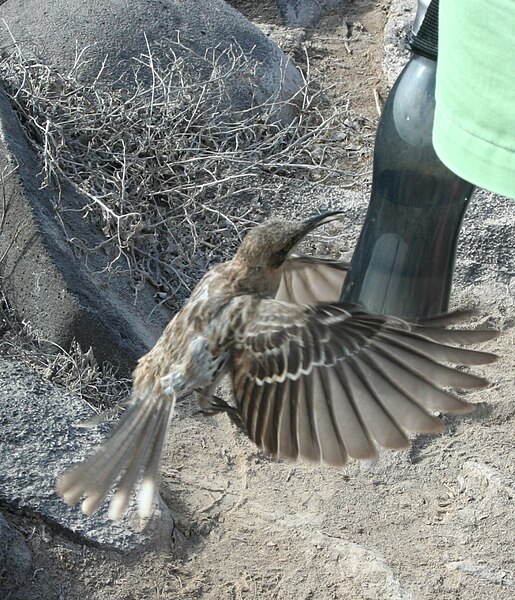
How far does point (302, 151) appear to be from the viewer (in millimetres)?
6043

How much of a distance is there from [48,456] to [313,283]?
119 centimetres

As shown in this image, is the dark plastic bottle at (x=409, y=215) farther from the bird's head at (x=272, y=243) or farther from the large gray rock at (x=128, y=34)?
the large gray rock at (x=128, y=34)

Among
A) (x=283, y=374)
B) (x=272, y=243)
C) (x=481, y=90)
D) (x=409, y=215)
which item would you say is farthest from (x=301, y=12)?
(x=481, y=90)

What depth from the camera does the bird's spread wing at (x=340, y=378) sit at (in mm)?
2838

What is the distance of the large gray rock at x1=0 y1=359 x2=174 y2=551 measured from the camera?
352 centimetres

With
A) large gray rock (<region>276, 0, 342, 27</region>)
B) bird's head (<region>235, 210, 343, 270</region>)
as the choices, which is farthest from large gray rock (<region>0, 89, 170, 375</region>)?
large gray rock (<region>276, 0, 342, 27</region>)

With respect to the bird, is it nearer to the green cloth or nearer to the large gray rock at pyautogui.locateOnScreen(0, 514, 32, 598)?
the large gray rock at pyautogui.locateOnScreen(0, 514, 32, 598)

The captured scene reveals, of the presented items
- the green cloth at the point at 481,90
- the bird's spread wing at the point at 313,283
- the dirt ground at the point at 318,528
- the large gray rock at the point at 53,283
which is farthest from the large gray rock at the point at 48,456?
the green cloth at the point at 481,90

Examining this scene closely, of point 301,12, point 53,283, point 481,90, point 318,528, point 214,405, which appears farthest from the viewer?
point 301,12

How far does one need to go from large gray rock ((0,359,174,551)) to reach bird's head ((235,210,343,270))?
0.98 metres

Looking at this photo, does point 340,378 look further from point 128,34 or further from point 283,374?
point 128,34

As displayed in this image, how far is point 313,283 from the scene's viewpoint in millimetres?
3959

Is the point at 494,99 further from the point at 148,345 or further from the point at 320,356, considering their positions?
the point at 148,345

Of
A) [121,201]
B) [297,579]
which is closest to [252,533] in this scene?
[297,579]
